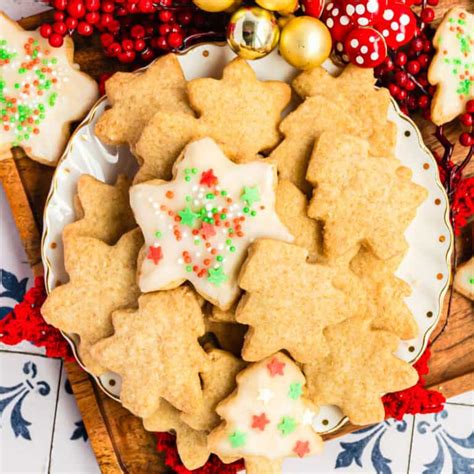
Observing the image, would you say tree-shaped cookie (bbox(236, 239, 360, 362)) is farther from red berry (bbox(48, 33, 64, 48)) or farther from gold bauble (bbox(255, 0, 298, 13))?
red berry (bbox(48, 33, 64, 48))

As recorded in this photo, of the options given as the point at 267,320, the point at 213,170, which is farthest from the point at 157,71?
the point at 267,320

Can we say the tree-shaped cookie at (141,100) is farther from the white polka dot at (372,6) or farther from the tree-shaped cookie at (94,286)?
the white polka dot at (372,6)

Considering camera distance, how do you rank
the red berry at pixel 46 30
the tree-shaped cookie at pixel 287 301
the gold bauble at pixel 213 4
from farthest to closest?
the red berry at pixel 46 30, the gold bauble at pixel 213 4, the tree-shaped cookie at pixel 287 301

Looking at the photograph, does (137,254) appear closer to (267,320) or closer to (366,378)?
(267,320)

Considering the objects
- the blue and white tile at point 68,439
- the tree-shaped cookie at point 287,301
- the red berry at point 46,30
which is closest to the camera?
the tree-shaped cookie at point 287,301

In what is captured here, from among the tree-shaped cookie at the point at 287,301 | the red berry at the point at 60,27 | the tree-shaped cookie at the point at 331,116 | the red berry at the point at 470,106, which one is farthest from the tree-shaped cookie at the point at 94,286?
the red berry at the point at 470,106

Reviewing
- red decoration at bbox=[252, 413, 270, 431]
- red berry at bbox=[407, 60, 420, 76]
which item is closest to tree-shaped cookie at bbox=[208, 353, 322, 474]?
red decoration at bbox=[252, 413, 270, 431]

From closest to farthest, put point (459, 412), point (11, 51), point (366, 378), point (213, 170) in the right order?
point (213, 170) → point (366, 378) → point (11, 51) → point (459, 412)
